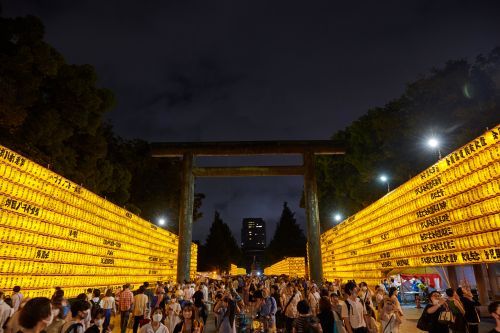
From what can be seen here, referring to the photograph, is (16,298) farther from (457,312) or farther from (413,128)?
(413,128)

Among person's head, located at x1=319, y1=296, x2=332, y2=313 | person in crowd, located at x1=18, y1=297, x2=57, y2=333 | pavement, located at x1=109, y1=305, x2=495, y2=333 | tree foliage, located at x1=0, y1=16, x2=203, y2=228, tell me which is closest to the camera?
person in crowd, located at x1=18, y1=297, x2=57, y2=333

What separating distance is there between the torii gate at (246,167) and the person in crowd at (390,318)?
13.0m

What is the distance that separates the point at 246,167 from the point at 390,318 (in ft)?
51.0

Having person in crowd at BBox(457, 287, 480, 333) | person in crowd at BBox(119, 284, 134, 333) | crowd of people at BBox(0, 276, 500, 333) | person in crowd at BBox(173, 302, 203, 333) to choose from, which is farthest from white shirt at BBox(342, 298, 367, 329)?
person in crowd at BBox(119, 284, 134, 333)

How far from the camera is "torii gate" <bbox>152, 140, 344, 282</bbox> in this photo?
21.1m

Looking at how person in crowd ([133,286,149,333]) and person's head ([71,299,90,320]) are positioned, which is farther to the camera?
person in crowd ([133,286,149,333])

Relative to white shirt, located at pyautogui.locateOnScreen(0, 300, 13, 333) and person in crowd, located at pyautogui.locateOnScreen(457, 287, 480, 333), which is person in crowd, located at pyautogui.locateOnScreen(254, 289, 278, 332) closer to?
person in crowd, located at pyautogui.locateOnScreen(457, 287, 480, 333)

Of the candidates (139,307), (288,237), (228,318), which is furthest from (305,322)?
(288,237)

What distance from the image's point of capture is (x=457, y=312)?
764 cm

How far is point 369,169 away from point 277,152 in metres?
9.52

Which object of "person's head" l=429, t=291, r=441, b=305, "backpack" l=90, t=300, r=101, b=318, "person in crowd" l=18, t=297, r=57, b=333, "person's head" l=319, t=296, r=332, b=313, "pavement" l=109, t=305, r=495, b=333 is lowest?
"pavement" l=109, t=305, r=495, b=333

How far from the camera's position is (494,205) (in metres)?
8.76

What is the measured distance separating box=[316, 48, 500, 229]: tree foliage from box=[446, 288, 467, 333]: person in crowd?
37.5 feet

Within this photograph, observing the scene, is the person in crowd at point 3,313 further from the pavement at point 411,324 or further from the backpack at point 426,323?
the backpack at point 426,323
